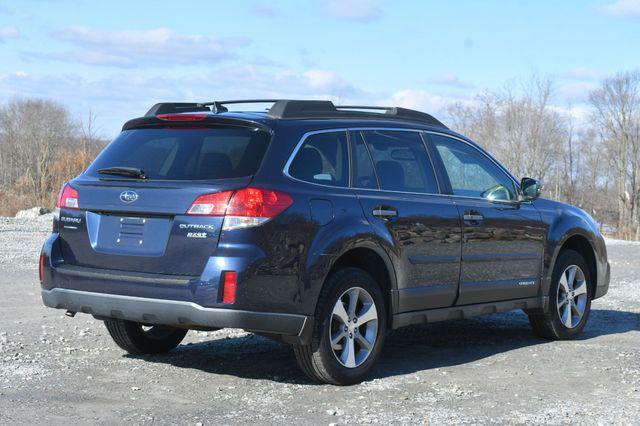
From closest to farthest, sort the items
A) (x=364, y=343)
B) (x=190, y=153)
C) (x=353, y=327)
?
(x=190, y=153), (x=353, y=327), (x=364, y=343)

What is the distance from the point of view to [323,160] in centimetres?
632

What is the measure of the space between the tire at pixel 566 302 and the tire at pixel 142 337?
3.19 m

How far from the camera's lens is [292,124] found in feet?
20.4

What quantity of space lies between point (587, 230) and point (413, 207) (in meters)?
2.63

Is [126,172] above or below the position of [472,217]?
above

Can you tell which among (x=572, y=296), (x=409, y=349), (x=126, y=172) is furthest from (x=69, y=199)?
(x=572, y=296)

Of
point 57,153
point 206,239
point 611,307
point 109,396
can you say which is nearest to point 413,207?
point 206,239

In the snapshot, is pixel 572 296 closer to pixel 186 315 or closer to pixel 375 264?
pixel 375 264

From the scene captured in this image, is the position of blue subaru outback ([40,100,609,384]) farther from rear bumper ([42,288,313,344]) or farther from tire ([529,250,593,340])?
tire ([529,250,593,340])

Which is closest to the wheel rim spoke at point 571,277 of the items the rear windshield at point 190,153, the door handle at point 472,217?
the door handle at point 472,217

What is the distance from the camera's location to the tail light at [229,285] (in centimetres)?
557

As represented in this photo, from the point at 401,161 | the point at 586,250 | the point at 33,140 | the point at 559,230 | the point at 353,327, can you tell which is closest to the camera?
the point at 353,327

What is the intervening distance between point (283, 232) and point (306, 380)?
50.2 inches

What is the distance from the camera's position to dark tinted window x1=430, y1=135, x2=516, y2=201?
7.45 metres
